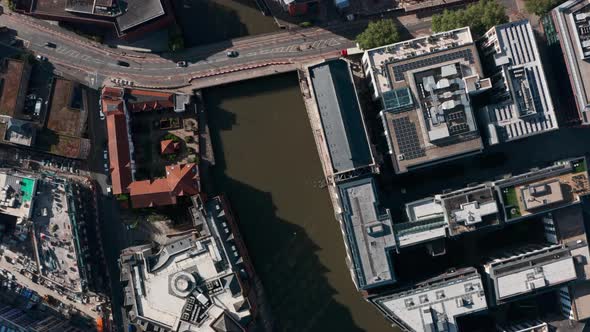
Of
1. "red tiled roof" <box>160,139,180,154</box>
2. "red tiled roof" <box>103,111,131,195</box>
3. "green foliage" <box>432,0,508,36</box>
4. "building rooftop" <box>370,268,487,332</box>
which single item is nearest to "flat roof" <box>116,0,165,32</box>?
"red tiled roof" <box>103,111,131,195</box>

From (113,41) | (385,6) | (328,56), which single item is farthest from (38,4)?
(385,6)

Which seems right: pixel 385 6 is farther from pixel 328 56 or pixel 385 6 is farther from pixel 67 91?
pixel 67 91

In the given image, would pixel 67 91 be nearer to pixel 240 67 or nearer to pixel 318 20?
pixel 240 67

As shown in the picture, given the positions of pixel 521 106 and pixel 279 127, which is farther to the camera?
pixel 279 127

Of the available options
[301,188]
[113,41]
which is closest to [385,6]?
[301,188]

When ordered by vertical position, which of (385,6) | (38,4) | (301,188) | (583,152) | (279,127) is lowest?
(583,152)

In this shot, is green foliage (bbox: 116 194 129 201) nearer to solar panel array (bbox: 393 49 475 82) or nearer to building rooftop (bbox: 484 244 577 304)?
solar panel array (bbox: 393 49 475 82)

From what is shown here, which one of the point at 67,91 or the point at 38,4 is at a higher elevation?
the point at 38,4
